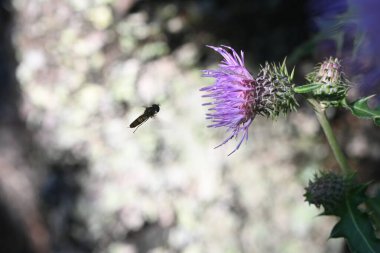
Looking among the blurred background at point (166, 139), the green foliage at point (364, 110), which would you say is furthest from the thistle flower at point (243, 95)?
the blurred background at point (166, 139)

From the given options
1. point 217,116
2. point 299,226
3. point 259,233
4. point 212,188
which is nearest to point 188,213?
point 212,188

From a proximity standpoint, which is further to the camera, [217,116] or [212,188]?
[212,188]

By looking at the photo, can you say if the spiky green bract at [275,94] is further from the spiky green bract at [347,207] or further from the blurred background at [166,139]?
the blurred background at [166,139]

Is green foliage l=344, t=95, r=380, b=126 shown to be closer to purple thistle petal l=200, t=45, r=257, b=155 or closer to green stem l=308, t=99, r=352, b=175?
green stem l=308, t=99, r=352, b=175

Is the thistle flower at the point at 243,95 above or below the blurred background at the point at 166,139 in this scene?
below

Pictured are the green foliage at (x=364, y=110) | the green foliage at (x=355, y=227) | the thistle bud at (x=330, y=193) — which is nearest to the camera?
the green foliage at (x=364, y=110)

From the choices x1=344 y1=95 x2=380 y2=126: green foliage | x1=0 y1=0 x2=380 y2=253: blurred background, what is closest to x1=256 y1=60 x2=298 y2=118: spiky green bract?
x1=344 y1=95 x2=380 y2=126: green foliage

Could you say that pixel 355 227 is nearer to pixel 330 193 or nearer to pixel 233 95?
pixel 330 193

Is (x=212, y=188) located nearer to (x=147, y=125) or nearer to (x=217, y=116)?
(x=147, y=125)
